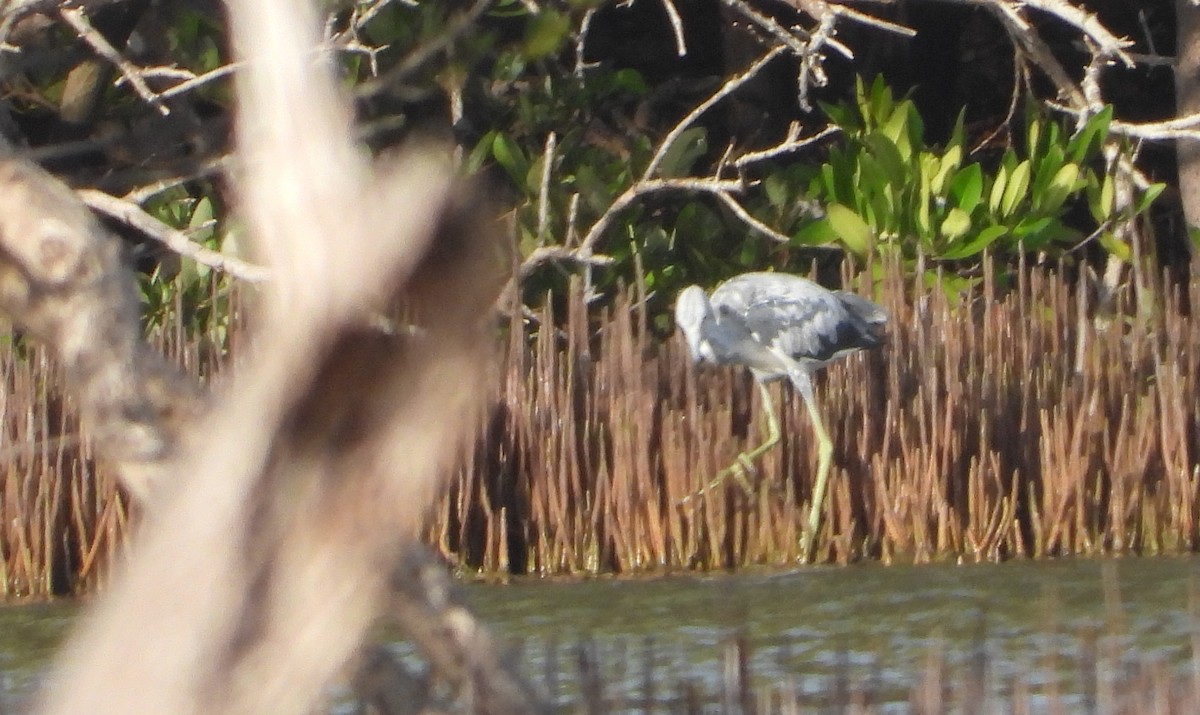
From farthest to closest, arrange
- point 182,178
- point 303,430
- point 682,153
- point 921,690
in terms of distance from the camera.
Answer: point 682,153
point 182,178
point 921,690
point 303,430

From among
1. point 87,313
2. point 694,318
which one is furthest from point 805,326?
point 87,313

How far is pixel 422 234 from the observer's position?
110cm

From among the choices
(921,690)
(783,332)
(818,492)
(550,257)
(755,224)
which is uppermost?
(755,224)

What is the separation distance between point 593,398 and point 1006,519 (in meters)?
1.20

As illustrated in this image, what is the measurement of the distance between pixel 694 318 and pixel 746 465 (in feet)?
1.74

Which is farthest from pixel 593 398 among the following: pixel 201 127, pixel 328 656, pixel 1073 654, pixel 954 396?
pixel 328 656

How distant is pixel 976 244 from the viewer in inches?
275

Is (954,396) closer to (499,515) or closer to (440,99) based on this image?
(499,515)

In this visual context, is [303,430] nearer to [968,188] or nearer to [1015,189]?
[968,188]

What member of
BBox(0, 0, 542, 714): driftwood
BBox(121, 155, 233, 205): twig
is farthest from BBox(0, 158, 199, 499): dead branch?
BBox(121, 155, 233, 205): twig

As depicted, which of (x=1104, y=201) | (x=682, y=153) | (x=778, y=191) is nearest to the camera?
(x=682, y=153)

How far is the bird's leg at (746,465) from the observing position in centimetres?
545

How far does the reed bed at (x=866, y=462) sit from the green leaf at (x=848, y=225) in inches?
43.2

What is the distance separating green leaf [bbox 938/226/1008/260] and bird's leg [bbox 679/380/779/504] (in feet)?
5.01
